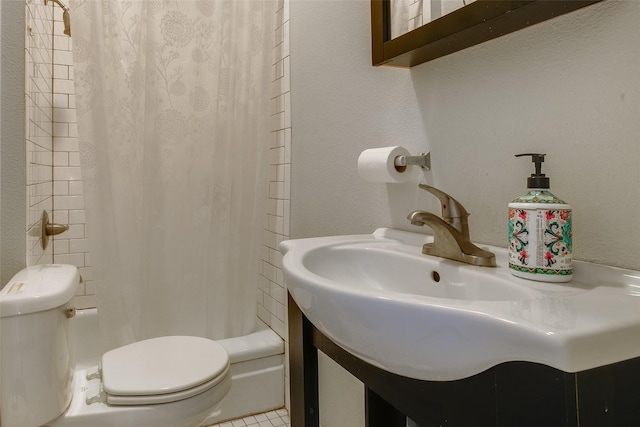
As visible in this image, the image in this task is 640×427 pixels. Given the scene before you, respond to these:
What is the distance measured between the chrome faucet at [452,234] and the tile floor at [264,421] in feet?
4.08

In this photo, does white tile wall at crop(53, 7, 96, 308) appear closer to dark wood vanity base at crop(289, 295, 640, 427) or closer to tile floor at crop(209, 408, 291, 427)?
tile floor at crop(209, 408, 291, 427)

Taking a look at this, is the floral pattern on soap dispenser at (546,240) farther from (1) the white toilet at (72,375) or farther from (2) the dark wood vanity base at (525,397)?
(1) the white toilet at (72,375)

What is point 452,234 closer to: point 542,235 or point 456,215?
point 456,215

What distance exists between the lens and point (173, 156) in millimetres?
1633

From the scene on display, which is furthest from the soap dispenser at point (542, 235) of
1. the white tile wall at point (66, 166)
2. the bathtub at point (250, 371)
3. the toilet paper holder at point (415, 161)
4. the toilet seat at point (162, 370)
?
the white tile wall at point (66, 166)

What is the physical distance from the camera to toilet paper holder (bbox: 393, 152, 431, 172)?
3.20 feet

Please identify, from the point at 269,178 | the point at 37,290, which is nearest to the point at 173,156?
the point at 269,178

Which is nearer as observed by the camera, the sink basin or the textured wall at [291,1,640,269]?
the sink basin

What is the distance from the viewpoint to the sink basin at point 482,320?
397mm

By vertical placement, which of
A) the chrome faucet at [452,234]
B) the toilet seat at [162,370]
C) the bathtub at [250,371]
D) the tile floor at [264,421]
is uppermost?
the chrome faucet at [452,234]

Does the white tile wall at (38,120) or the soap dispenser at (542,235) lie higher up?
the white tile wall at (38,120)

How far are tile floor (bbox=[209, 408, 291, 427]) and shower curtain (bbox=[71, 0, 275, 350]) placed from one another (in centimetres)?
36

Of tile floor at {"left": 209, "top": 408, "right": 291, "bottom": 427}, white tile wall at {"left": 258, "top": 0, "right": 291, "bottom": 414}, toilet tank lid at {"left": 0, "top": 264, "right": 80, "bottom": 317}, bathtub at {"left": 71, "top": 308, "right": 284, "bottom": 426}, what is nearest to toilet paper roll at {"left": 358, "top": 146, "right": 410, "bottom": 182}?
white tile wall at {"left": 258, "top": 0, "right": 291, "bottom": 414}

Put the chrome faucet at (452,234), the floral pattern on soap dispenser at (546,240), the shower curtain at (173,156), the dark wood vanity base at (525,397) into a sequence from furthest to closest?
the shower curtain at (173,156) → the chrome faucet at (452,234) → the floral pattern on soap dispenser at (546,240) → the dark wood vanity base at (525,397)
